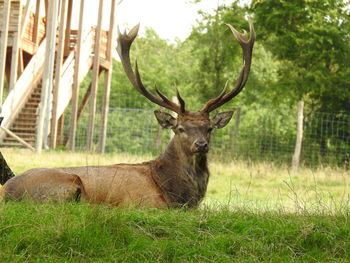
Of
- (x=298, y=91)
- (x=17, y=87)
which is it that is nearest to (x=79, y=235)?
(x=298, y=91)

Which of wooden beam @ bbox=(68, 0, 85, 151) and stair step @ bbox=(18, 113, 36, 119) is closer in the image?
wooden beam @ bbox=(68, 0, 85, 151)

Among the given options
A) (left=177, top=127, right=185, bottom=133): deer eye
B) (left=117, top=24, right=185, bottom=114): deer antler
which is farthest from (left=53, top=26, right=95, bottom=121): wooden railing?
(left=177, top=127, right=185, bottom=133): deer eye

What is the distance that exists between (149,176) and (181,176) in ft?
1.29

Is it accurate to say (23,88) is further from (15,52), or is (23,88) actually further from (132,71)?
(132,71)

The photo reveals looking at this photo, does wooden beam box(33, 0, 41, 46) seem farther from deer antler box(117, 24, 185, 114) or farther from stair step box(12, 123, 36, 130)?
deer antler box(117, 24, 185, 114)

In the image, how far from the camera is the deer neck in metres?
8.80

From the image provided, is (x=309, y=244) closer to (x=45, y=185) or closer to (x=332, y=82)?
(x=45, y=185)

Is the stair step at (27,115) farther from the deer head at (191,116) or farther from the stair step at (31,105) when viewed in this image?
the deer head at (191,116)

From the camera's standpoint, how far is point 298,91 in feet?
71.9

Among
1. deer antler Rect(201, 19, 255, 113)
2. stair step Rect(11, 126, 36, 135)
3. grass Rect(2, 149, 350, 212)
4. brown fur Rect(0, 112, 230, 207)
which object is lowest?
grass Rect(2, 149, 350, 212)

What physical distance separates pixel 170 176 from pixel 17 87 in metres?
15.9

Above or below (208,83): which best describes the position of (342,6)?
above

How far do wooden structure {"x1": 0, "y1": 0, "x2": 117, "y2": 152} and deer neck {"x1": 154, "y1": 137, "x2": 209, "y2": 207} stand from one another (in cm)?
1338

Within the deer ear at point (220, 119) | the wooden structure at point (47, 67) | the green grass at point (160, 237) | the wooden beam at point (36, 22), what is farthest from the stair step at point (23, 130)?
the green grass at point (160, 237)
